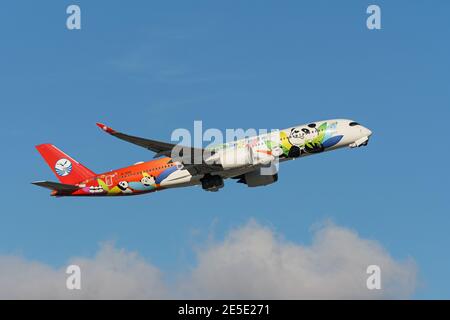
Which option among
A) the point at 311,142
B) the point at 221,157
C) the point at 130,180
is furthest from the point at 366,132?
the point at 130,180

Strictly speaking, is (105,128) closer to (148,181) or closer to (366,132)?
(148,181)

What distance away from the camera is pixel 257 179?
75.9 metres

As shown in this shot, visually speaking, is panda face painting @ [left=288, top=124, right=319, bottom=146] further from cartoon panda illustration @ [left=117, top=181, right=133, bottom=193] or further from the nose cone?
cartoon panda illustration @ [left=117, top=181, right=133, bottom=193]

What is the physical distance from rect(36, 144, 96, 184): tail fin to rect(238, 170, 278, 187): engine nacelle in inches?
558

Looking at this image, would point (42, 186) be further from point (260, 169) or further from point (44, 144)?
point (260, 169)

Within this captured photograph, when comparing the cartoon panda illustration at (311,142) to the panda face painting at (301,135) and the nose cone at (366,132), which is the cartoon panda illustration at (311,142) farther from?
the nose cone at (366,132)

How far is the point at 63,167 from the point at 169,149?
16648 mm

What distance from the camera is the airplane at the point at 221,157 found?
68.5 metres

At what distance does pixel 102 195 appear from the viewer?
76.0 metres

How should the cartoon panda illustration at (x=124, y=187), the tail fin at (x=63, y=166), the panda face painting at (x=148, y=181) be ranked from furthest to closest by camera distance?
the tail fin at (x=63, y=166) → the cartoon panda illustration at (x=124, y=187) → the panda face painting at (x=148, y=181)

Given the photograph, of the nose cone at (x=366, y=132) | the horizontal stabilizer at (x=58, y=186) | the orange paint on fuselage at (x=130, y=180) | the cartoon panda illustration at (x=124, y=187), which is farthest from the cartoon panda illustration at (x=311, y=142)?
the horizontal stabilizer at (x=58, y=186)

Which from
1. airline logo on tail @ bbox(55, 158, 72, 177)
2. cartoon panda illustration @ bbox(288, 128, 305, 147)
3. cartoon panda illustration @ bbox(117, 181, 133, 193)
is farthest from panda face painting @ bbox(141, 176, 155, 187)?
cartoon panda illustration @ bbox(288, 128, 305, 147)

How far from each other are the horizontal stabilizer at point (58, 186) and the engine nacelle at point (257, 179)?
1539 cm
